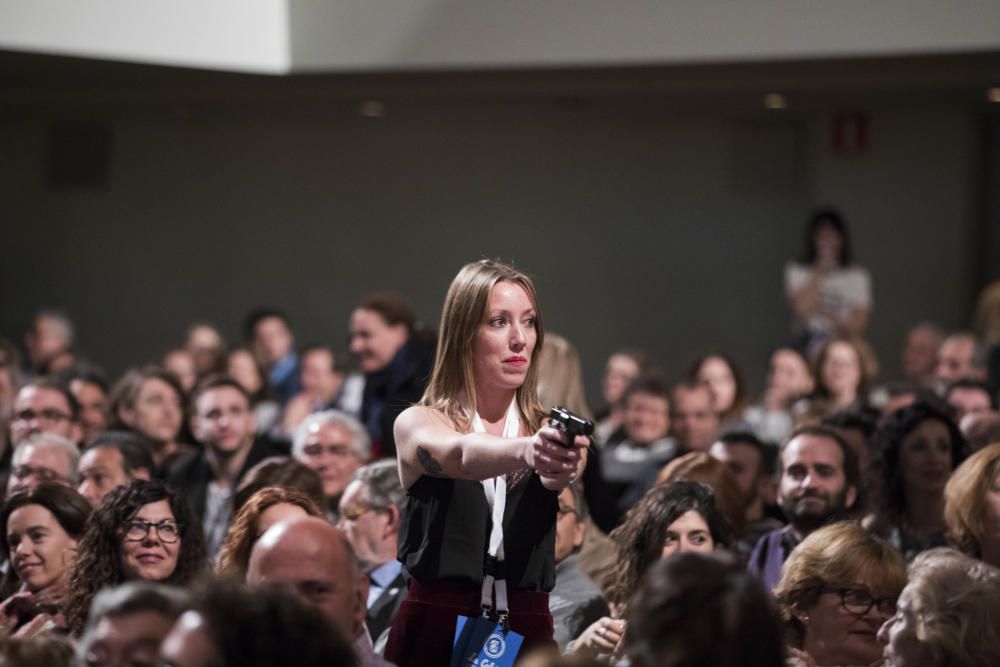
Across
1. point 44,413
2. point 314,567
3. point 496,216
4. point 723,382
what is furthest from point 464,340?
point 496,216

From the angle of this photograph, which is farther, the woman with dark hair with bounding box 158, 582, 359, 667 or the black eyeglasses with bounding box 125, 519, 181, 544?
the black eyeglasses with bounding box 125, 519, 181, 544

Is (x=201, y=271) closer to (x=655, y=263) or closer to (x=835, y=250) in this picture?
(x=655, y=263)

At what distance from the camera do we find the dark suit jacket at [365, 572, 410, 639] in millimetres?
4246

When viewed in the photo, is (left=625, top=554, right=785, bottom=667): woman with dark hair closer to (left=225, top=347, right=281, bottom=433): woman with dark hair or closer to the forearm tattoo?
the forearm tattoo

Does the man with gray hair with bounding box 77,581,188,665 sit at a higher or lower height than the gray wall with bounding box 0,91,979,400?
lower

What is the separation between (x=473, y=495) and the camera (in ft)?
10.0

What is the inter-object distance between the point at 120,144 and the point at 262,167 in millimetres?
1090

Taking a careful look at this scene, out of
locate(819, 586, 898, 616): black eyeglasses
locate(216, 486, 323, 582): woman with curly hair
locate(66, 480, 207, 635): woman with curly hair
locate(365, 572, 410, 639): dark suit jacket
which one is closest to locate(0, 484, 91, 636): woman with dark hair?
locate(66, 480, 207, 635): woman with curly hair

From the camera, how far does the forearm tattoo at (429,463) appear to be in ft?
9.78

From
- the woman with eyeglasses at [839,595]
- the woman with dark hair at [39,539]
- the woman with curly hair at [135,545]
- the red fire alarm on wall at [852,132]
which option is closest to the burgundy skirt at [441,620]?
the woman with eyeglasses at [839,595]

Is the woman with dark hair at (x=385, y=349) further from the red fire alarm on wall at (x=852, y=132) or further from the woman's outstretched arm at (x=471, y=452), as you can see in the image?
the red fire alarm on wall at (x=852, y=132)

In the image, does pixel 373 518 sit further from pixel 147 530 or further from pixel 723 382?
pixel 723 382

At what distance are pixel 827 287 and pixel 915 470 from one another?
4.67 metres

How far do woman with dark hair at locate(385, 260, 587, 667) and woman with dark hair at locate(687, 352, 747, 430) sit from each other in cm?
439
